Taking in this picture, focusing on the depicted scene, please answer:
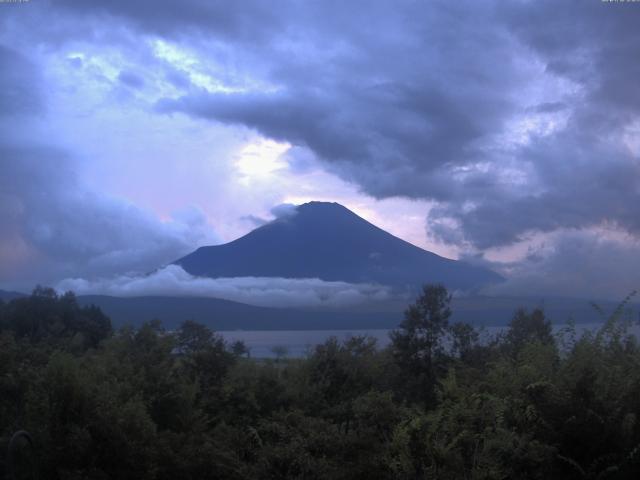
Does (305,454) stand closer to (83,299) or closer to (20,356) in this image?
(20,356)

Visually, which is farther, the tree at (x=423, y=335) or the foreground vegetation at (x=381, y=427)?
the tree at (x=423, y=335)

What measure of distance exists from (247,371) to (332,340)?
293 centimetres

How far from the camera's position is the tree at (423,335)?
24922mm

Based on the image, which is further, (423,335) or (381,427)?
(423,335)

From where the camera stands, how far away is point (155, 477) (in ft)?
28.9

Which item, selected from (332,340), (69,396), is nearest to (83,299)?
(332,340)

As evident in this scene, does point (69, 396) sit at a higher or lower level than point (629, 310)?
lower

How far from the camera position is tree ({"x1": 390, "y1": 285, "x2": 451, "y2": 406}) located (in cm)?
2492

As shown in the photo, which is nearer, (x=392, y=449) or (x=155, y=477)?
(x=392, y=449)

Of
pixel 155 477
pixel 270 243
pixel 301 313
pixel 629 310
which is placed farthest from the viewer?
pixel 270 243

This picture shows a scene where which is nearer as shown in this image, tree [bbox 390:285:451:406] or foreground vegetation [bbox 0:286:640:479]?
foreground vegetation [bbox 0:286:640:479]

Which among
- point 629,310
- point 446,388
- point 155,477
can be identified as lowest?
point 155,477

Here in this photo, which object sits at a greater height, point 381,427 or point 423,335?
point 423,335

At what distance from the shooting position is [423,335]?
26000 mm
